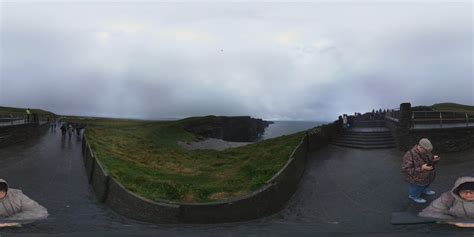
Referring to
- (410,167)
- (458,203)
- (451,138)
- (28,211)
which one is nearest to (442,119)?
(451,138)

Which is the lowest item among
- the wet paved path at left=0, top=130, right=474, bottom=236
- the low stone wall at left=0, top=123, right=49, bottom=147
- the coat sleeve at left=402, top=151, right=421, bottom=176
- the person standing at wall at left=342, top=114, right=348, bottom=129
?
the wet paved path at left=0, top=130, right=474, bottom=236

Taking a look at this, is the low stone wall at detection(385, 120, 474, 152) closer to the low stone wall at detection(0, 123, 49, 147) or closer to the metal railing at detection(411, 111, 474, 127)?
the metal railing at detection(411, 111, 474, 127)

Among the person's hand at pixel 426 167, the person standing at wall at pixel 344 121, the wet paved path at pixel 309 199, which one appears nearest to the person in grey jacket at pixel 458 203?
the wet paved path at pixel 309 199

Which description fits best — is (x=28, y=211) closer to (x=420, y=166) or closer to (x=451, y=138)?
(x=420, y=166)

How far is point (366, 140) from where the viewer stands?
24.8 metres

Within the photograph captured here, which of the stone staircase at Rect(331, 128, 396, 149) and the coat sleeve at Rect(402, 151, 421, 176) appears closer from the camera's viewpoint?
the coat sleeve at Rect(402, 151, 421, 176)

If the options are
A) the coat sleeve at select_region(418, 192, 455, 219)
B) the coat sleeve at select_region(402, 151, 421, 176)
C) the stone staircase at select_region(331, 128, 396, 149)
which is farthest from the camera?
the stone staircase at select_region(331, 128, 396, 149)

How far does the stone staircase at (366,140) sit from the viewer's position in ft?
77.7

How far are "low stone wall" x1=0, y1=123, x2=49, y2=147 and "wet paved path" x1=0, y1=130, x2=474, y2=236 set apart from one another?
191 centimetres

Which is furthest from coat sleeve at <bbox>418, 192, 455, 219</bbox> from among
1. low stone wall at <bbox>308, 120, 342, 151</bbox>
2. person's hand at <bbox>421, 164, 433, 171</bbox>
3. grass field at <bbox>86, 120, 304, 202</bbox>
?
low stone wall at <bbox>308, 120, 342, 151</bbox>

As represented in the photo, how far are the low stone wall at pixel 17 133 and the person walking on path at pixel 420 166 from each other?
24.3 metres

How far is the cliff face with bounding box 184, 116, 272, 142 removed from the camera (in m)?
54.9

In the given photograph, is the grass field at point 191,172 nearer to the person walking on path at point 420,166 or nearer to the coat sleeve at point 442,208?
the person walking on path at point 420,166

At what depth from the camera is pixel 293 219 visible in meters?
11.8
